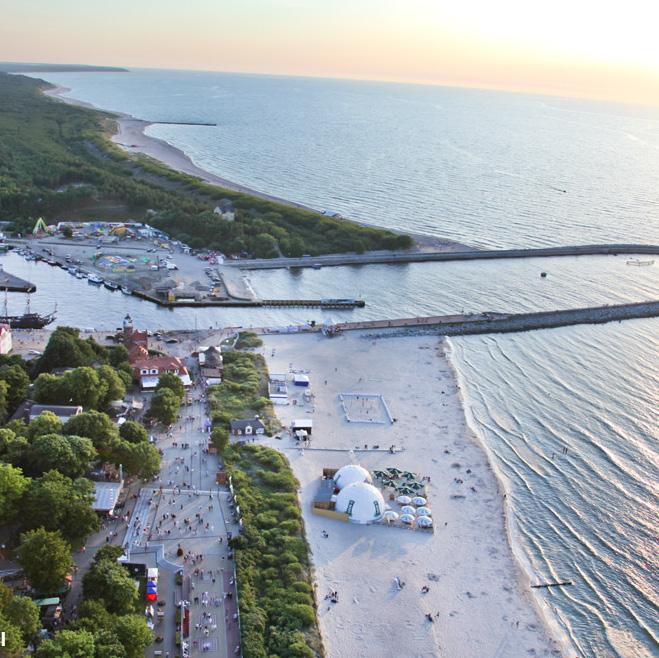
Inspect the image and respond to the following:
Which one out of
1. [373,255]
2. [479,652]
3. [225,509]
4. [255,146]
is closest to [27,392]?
[225,509]

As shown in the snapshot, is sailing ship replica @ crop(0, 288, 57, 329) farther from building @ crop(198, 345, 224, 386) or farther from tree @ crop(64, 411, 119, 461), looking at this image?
tree @ crop(64, 411, 119, 461)

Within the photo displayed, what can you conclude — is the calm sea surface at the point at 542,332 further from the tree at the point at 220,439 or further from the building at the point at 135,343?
the tree at the point at 220,439

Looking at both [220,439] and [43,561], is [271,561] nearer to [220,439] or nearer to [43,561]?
[43,561]

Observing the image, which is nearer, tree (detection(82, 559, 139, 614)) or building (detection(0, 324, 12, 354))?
tree (detection(82, 559, 139, 614))

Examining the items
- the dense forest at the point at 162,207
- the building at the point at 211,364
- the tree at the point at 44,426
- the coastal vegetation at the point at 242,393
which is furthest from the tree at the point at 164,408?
the dense forest at the point at 162,207

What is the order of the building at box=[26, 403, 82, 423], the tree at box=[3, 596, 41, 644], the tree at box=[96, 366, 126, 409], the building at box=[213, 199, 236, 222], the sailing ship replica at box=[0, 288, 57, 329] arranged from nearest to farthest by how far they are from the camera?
the tree at box=[3, 596, 41, 644]
the building at box=[26, 403, 82, 423]
the tree at box=[96, 366, 126, 409]
the sailing ship replica at box=[0, 288, 57, 329]
the building at box=[213, 199, 236, 222]

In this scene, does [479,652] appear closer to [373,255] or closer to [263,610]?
[263,610]

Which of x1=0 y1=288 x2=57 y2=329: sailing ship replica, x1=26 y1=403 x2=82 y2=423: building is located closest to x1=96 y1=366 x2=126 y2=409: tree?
x1=26 y1=403 x2=82 y2=423: building
